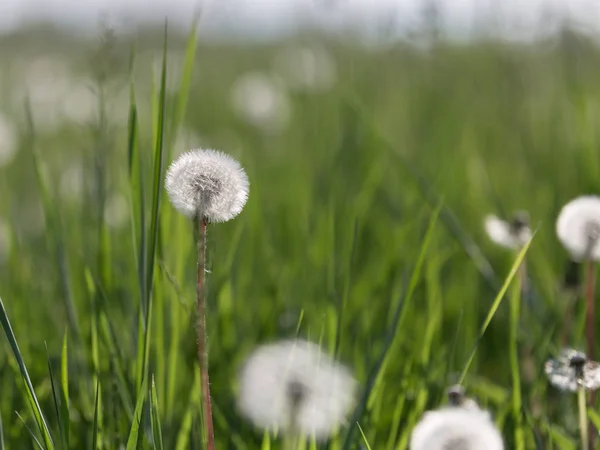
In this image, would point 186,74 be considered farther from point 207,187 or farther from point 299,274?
point 299,274

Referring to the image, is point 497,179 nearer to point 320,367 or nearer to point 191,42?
point 191,42

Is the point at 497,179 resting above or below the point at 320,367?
below

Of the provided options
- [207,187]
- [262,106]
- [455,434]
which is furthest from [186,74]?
[262,106]

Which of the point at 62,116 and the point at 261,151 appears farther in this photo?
the point at 62,116

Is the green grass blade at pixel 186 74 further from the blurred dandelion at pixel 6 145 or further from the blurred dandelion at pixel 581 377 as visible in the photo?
Result: the blurred dandelion at pixel 6 145

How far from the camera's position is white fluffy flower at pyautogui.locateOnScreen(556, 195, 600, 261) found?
0.81 m

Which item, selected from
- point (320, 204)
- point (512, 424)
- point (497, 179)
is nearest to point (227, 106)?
point (497, 179)

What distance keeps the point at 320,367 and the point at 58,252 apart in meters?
0.45

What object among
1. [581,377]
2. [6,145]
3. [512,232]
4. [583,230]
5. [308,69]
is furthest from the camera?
[308,69]

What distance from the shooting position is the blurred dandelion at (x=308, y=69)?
4047 mm

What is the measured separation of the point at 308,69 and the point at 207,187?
3.90 metres

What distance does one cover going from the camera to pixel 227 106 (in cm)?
442

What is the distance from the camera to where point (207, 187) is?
0.62 metres

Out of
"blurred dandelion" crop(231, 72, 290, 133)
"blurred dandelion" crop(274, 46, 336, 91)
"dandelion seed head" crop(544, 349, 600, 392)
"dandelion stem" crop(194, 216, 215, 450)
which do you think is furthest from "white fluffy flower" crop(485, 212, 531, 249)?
"blurred dandelion" crop(274, 46, 336, 91)
